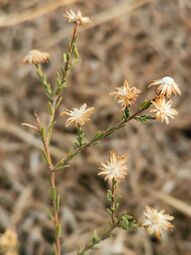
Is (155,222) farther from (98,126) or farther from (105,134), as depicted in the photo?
(98,126)

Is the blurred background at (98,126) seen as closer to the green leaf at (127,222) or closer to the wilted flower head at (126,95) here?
the green leaf at (127,222)

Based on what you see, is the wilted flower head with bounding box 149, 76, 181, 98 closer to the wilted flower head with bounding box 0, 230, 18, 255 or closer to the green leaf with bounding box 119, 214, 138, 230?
the green leaf with bounding box 119, 214, 138, 230

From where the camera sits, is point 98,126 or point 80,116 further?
point 98,126

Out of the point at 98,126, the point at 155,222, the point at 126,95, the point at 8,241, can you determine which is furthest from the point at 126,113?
the point at 98,126

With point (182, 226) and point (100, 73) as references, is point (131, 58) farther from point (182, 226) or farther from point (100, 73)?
point (182, 226)

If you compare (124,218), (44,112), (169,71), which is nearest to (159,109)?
(124,218)

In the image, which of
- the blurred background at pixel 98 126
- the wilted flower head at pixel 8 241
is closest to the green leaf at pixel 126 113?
the wilted flower head at pixel 8 241

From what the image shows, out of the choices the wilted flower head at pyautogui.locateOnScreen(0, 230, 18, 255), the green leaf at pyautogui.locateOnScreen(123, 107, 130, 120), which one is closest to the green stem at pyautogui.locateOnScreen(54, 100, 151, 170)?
the green leaf at pyautogui.locateOnScreen(123, 107, 130, 120)

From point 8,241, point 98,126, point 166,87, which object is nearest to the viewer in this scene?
point 166,87
